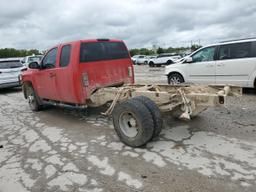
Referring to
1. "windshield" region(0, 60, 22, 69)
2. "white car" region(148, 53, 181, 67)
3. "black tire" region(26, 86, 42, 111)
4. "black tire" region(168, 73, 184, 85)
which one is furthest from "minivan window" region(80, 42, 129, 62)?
"white car" region(148, 53, 181, 67)

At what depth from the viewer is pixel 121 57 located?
22.8ft

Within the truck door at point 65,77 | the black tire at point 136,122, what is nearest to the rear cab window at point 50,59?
the truck door at point 65,77

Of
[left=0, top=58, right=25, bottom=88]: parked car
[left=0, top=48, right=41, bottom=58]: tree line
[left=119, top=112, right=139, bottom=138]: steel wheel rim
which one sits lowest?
[left=119, top=112, right=139, bottom=138]: steel wheel rim

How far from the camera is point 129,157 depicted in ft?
13.8

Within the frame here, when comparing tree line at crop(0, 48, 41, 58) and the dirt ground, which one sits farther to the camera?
tree line at crop(0, 48, 41, 58)

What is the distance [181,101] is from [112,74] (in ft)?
8.35

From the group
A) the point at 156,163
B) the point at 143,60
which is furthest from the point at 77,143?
the point at 143,60

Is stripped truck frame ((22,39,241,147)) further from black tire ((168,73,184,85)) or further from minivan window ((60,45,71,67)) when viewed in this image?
black tire ((168,73,184,85))

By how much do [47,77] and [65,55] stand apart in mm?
1036

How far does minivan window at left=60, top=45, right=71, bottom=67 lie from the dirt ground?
4.90 feet

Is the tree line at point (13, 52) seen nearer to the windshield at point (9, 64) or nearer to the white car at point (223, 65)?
the windshield at point (9, 64)

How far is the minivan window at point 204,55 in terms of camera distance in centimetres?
923

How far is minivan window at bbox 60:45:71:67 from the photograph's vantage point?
20.1 ft

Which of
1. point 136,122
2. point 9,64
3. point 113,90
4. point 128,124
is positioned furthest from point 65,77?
point 9,64
